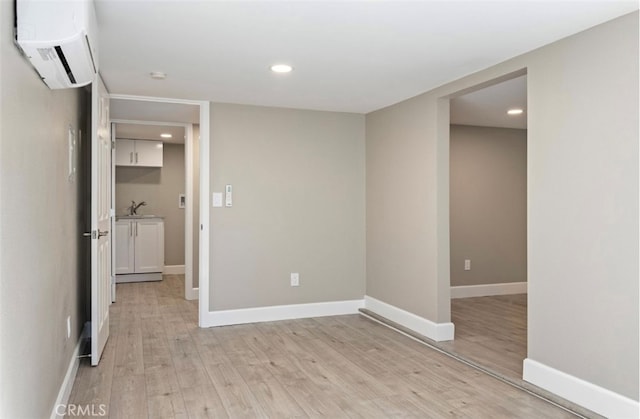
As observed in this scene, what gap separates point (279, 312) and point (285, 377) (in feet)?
5.35

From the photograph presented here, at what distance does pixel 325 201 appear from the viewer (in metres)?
5.13

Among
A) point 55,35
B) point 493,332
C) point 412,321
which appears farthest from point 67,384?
point 493,332

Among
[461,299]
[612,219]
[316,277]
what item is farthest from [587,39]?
[461,299]

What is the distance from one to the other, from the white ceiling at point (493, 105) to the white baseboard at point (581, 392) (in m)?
2.08

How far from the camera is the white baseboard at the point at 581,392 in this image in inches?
98.7

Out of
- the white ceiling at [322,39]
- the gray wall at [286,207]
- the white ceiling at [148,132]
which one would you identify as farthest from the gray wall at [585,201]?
the white ceiling at [148,132]

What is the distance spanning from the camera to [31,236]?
6.55ft

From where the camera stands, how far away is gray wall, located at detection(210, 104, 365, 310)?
4.74m

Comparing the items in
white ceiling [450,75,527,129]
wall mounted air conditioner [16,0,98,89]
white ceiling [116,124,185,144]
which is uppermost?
white ceiling [116,124,185,144]

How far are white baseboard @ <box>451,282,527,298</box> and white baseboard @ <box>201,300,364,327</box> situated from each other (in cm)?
148

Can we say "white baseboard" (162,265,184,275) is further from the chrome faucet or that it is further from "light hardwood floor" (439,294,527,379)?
"light hardwood floor" (439,294,527,379)

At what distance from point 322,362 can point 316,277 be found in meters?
1.53

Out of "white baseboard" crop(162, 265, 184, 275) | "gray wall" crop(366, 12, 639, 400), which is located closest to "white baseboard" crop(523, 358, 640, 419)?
"gray wall" crop(366, 12, 639, 400)

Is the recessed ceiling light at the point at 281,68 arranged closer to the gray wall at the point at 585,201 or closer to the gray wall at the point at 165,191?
the gray wall at the point at 585,201
